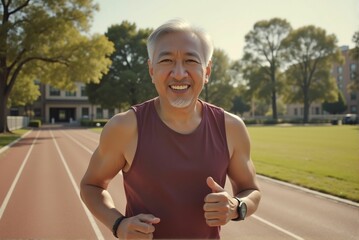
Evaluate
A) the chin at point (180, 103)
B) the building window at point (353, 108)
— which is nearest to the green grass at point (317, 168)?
the chin at point (180, 103)

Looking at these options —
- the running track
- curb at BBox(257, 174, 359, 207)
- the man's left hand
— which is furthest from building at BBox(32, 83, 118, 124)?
the man's left hand

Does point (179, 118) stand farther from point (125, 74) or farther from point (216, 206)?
point (125, 74)

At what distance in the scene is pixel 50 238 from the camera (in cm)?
629

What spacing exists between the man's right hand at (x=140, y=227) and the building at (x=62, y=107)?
80.3 metres

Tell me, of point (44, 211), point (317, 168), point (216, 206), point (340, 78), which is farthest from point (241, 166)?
point (340, 78)

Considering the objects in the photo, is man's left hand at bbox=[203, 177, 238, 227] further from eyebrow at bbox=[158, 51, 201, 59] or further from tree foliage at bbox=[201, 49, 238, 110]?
tree foliage at bbox=[201, 49, 238, 110]

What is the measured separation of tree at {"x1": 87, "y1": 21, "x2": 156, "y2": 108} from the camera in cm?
5303

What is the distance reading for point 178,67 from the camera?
1961 millimetres

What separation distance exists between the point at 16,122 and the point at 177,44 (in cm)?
5112

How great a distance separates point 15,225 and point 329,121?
2754 inches

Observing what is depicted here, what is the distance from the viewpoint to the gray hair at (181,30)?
1.98 metres

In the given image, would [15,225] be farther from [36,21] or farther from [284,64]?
[284,64]

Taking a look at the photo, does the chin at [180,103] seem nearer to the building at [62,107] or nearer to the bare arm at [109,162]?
the bare arm at [109,162]

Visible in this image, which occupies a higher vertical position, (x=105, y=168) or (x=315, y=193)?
(x=105, y=168)
